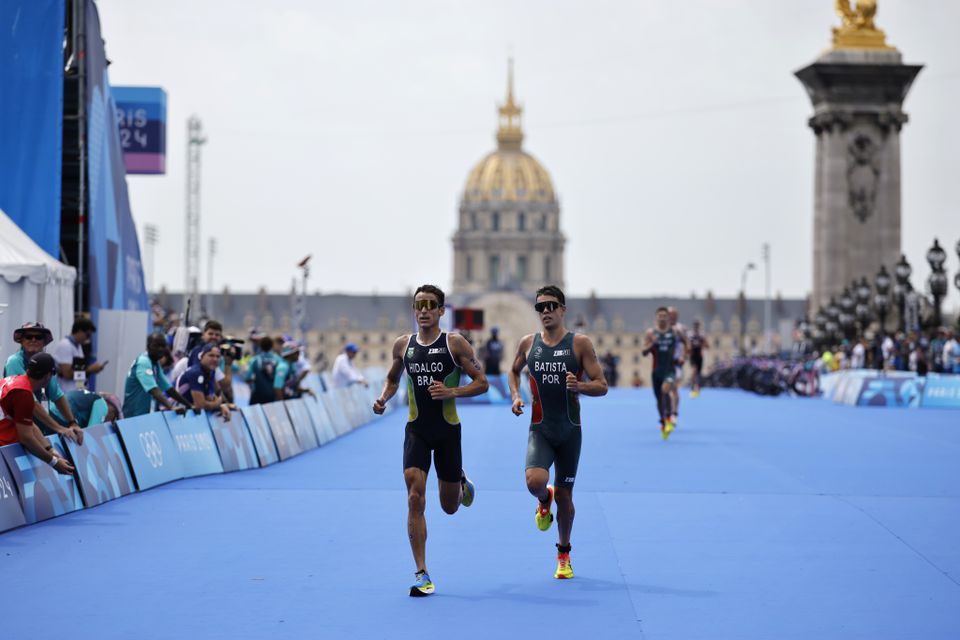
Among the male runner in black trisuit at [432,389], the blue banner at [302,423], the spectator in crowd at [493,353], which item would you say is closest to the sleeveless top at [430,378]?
the male runner in black trisuit at [432,389]

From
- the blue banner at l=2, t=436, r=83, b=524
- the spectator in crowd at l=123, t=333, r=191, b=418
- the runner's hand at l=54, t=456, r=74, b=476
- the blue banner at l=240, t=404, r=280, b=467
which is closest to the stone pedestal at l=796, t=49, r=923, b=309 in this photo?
the blue banner at l=240, t=404, r=280, b=467

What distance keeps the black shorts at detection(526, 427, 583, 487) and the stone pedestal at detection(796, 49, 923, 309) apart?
51822 millimetres

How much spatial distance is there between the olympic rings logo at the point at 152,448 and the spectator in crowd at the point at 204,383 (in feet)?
3.73

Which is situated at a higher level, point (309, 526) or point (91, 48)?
point (91, 48)

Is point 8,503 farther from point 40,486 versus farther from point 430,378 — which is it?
point 430,378

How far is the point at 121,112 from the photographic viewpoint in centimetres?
2984

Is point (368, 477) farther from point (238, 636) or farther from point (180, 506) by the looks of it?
point (238, 636)

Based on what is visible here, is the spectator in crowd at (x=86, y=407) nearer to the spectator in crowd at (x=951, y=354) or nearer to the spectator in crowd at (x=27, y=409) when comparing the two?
the spectator in crowd at (x=27, y=409)

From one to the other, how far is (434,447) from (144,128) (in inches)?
820

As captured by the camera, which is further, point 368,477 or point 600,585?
point 368,477

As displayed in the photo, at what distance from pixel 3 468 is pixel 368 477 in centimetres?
602

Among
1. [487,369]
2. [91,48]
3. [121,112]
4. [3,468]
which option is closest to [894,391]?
[487,369]

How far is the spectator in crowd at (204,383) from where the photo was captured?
17.2 metres

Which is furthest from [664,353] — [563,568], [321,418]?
[563,568]
